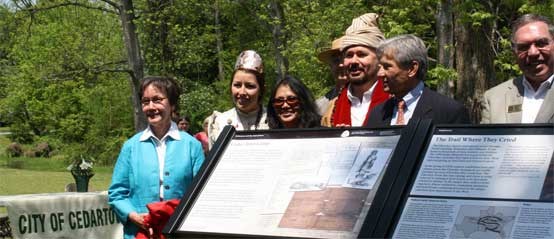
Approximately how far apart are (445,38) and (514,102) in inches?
528

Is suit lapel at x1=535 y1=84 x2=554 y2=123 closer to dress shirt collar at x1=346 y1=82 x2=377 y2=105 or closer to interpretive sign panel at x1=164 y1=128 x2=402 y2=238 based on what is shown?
dress shirt collar at x1=346 y1=82 x2=377 y2=105

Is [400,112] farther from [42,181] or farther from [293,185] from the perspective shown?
[42,181]

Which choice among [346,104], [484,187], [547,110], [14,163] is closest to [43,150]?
[14,163]

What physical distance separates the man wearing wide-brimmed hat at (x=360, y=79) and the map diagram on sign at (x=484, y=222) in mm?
2011

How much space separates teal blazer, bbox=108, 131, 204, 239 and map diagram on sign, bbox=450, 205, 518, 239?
248 centimetres

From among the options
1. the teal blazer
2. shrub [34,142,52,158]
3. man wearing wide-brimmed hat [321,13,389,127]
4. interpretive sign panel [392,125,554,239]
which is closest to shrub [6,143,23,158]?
shrub [34,142,52,158]

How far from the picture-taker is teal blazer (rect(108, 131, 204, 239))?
5.19 m

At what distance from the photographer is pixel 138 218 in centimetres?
511

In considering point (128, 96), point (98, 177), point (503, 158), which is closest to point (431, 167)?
point (503, 158)

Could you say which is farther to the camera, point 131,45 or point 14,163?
point 14,163

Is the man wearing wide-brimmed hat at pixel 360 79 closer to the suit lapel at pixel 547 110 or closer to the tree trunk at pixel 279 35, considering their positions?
the suit lapel at pixel 547 110

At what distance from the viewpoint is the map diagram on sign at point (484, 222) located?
9.59ft

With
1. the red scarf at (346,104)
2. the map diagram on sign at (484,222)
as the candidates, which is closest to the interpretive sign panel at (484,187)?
the map diagram on sign at (484,222)

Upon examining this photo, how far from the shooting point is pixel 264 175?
3666 mm
